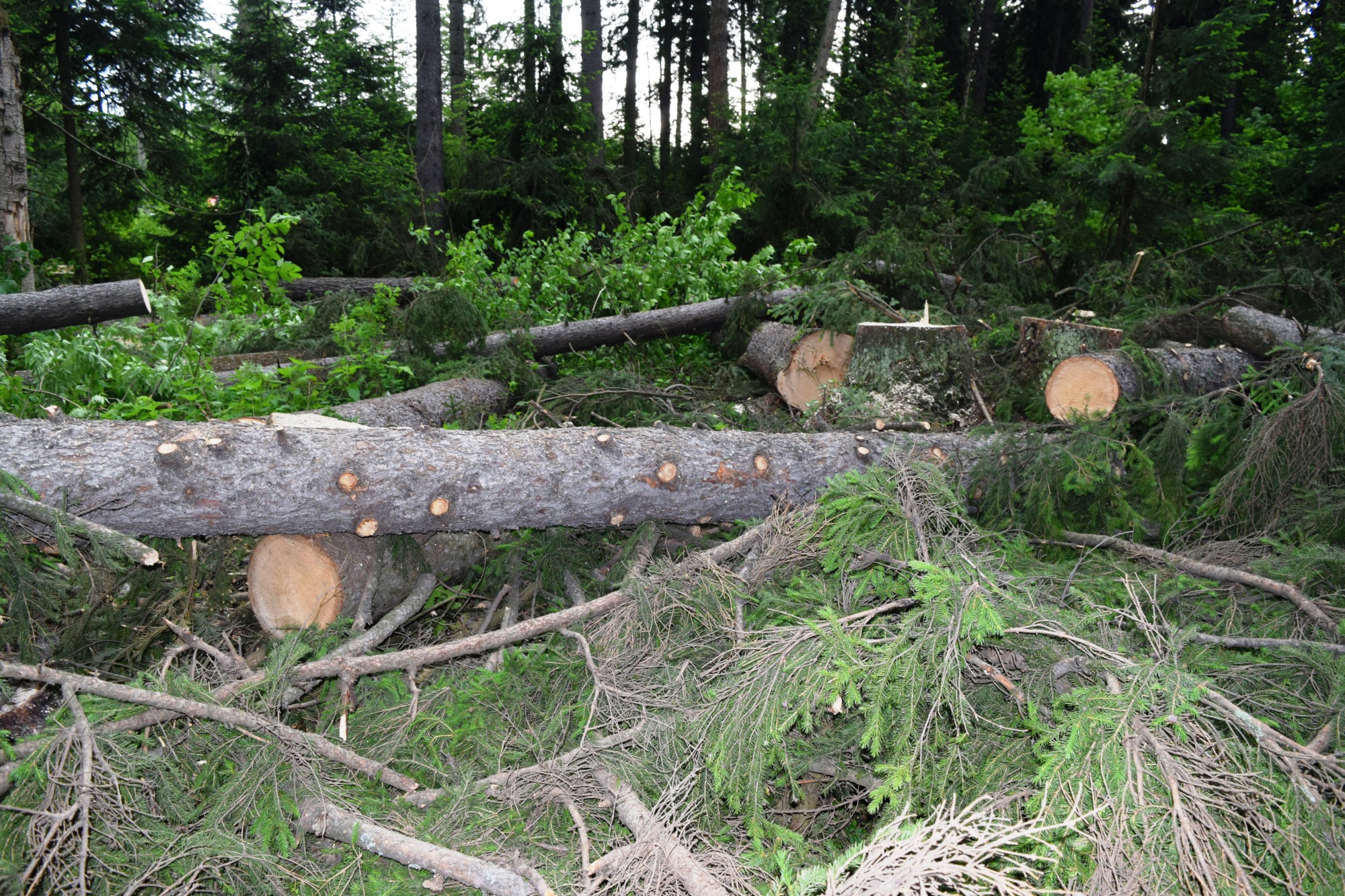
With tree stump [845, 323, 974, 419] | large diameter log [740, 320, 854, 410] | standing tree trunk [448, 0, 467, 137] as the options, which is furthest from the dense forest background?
tree stump [845, 323, 974, 419]

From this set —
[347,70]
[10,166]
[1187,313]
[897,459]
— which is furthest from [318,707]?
[347,70]

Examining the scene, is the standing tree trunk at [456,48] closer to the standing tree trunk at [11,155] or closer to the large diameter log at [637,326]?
the standing tree trunk at [11,155]

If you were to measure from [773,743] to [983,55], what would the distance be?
19.6 m

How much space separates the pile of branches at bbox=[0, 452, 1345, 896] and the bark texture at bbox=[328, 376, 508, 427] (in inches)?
70.1

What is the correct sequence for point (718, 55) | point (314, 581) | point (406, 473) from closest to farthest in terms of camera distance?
point (406, 473) → point (314, 581) → point (718, 55)

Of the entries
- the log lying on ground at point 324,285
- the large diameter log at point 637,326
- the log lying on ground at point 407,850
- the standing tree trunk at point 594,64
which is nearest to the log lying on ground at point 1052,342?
the large diameter log at point 637,326

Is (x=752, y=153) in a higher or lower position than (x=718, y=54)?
lower

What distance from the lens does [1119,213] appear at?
798 cm

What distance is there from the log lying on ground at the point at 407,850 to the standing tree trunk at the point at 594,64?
10.5m

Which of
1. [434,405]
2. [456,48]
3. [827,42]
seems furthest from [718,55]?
[434,405]

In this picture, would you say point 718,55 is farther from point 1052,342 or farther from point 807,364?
point 1052,342

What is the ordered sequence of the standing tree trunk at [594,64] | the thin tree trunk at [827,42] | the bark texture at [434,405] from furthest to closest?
the thin tree trunk at [827,42], the standing tree trunk at [594,64], the bark texture at [434,405]

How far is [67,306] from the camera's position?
482cm

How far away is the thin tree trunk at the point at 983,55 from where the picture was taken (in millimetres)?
17547
